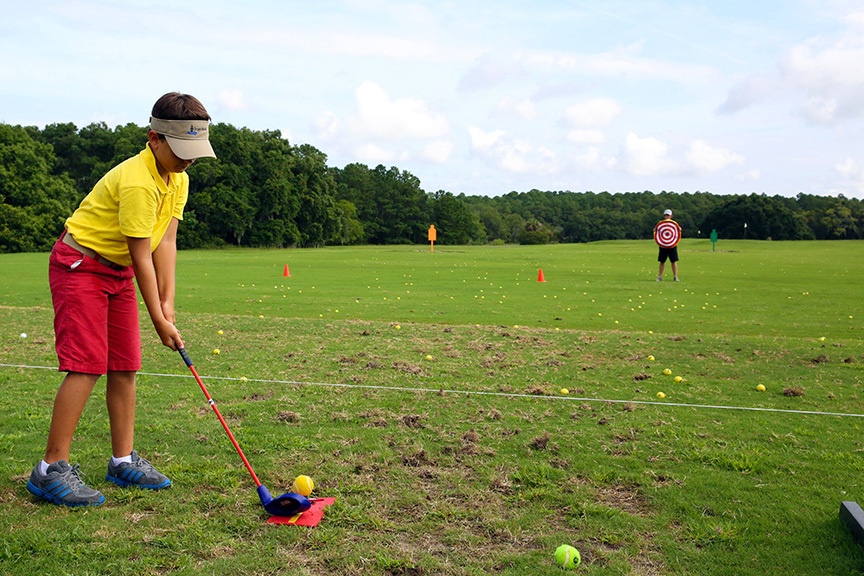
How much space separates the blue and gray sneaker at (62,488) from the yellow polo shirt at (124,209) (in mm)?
1266

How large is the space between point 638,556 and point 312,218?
77825 mm

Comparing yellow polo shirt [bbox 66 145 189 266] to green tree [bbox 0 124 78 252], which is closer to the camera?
yellow polo shirt [bbox 66 145 189 266]

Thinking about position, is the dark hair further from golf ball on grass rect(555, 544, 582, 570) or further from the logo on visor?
golf ball on grass rect(555, 544, 582, 570)

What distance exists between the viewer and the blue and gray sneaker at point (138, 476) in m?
4.45

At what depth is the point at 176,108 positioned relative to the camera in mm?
4273

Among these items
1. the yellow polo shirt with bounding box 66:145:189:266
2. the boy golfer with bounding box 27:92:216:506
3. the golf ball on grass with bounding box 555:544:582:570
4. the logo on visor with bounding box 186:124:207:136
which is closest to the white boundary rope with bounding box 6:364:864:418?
the boy golfer with bounding box 27:92:216:506

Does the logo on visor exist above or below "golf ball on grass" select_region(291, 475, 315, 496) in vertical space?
above

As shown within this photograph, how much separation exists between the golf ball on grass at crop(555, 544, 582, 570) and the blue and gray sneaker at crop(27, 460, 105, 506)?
2.66 m

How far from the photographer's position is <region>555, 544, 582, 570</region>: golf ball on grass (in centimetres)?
349

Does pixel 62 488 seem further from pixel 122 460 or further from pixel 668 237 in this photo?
pixel 668 237

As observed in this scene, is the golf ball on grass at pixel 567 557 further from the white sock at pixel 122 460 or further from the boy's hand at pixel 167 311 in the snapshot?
the boy's hand at pixel 167 311

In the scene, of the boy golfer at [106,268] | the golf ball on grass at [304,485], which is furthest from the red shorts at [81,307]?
the golf ball on grass at [304,485]

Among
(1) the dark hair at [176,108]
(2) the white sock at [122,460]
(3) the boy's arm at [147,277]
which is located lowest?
(2) the white sock at [122,460]

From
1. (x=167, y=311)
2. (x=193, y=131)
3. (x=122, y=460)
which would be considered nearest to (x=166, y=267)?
(x=167, y=311)
